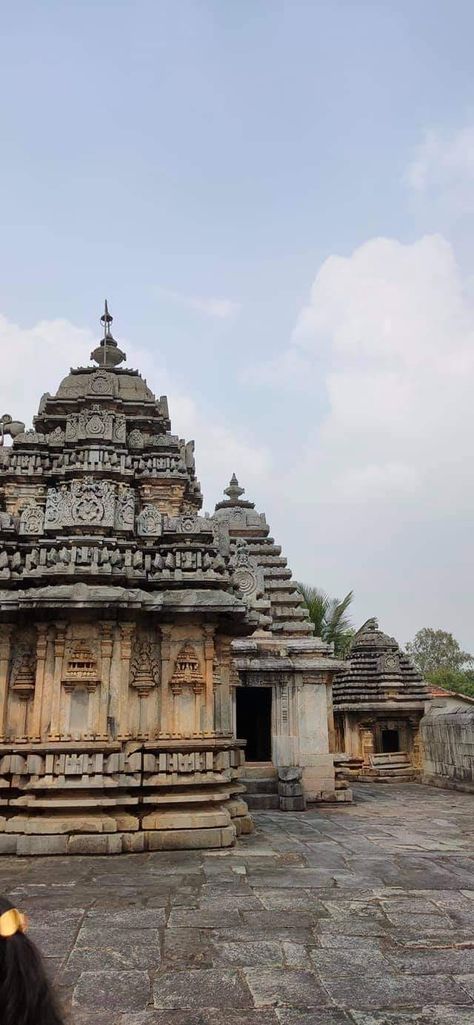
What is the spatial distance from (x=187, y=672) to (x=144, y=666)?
2.12ft

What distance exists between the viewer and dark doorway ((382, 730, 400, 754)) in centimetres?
2491

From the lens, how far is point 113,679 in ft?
33.9

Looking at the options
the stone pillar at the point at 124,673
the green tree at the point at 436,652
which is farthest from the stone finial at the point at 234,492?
the green tree at the point at 436,652

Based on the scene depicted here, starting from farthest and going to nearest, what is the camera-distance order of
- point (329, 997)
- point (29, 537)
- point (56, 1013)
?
point (29, 537) < point (329, 997) < point (56, 1013)

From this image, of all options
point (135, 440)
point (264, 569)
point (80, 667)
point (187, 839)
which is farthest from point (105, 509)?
point (264, 569)

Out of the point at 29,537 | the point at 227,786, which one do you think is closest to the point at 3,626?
the point at 29,537

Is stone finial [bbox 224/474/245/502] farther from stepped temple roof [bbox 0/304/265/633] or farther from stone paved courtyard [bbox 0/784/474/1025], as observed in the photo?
stone paved courtyard [bbox 0/784/474/1025]

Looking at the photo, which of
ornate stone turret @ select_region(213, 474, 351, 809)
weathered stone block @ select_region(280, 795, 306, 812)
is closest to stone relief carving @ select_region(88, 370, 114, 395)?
ornate stone turret @ select_region(213, 474, 351, 809)

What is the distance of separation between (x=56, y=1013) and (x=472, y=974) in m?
4.41

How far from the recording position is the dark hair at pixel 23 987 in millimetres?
1497

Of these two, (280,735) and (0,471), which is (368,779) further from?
(0,471)

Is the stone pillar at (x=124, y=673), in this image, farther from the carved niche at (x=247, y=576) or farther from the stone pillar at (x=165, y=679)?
the carved niche at (x=247, y=576)

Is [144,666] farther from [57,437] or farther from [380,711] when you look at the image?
[380,711]

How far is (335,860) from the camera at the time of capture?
29.3ft
